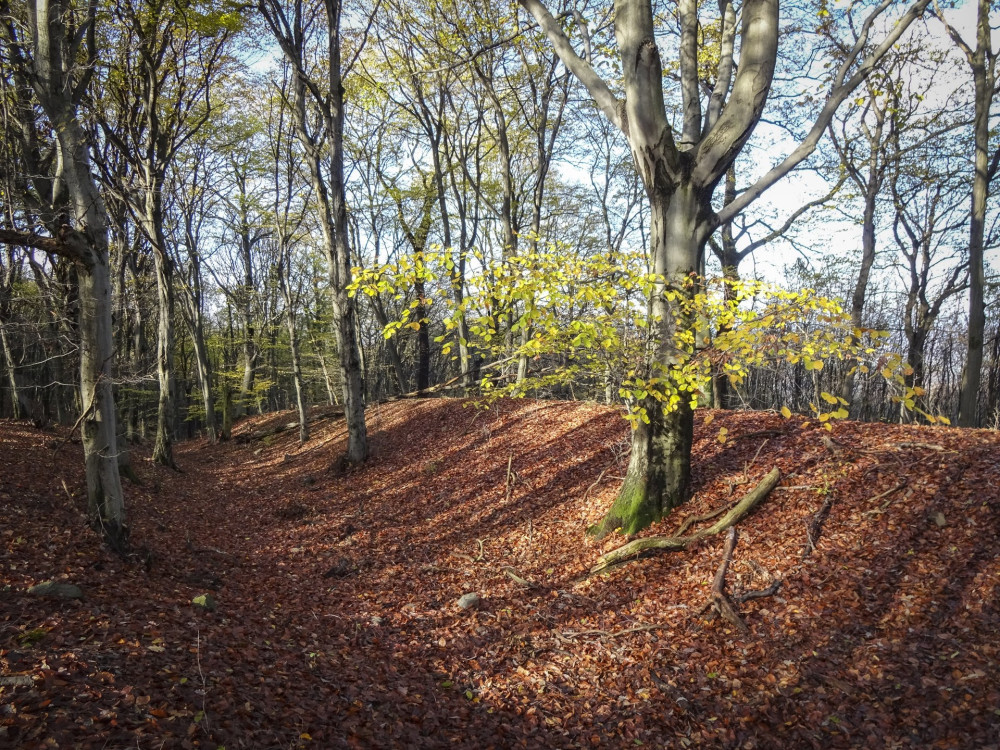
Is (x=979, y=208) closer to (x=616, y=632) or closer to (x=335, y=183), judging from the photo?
(x=616, y=632)

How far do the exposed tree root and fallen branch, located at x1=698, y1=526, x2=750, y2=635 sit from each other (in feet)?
1.44

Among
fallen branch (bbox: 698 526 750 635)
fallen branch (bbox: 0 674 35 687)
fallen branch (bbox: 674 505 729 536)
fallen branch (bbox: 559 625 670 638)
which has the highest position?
fallen branch (bbox: 0 674 35 687)

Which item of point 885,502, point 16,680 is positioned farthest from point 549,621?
point 16,680

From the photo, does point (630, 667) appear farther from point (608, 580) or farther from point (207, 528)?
point (207, 528)

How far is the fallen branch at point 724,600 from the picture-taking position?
16.6 ft

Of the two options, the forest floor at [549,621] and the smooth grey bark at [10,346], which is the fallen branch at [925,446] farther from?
the smooth grey bark at [10,346]

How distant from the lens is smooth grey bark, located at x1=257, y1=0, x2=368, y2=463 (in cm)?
1207

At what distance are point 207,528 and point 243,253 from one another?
20304mm

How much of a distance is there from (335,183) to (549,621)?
10.8 meters

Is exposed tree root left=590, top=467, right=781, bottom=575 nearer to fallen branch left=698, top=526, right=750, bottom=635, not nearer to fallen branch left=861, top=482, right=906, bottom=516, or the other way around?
fallen branch left=698, top=526, right=750, bottom=635

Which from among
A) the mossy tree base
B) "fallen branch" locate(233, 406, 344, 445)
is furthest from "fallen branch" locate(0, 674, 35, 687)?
"fallen branch" locate(233, 406, 344, 445)

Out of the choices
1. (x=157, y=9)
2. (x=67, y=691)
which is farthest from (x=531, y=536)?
(x=157, y=9)

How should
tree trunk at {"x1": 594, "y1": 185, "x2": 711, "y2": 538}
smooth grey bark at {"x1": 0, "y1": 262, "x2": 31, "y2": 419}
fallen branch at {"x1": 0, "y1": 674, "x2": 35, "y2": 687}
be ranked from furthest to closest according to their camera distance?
smooth grey bark at {"x1": 0, "y1": 262, "x2": 31, "y2": 419}, tree trunk at {"x1": 594, "y1": 185, "x2": 711, "y2": 538}, fallen branch at {"x1": 0, "y1": 674, "x2": 35, "y2": 687}

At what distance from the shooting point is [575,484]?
363 inches
